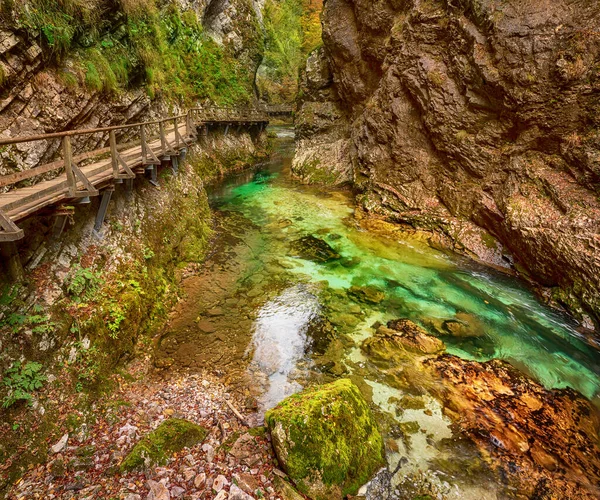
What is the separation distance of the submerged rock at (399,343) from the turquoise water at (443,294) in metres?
0.53

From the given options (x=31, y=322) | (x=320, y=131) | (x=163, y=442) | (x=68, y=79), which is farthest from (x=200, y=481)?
(x=320, y=131)

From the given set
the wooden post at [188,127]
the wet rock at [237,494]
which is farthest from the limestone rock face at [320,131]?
the wet rock at [237,494]

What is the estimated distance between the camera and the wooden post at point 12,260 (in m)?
5.29

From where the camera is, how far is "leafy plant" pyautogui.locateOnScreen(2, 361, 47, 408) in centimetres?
493

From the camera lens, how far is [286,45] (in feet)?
166

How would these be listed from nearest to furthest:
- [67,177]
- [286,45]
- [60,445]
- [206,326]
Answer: [60,445]
[67,177]
[206,326]
[286,45]

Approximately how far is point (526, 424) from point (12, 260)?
10.2m

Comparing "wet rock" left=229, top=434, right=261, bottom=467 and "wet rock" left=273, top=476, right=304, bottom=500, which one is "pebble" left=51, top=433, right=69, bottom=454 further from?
"wet rock" left=273, top=476, right=304, bottom=500

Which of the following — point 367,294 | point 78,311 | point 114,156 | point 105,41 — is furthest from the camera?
point 105,41

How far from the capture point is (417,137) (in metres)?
17.4

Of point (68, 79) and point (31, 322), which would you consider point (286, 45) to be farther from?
point (31, 322)

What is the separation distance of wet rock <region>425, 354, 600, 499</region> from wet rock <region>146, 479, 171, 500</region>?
557cm

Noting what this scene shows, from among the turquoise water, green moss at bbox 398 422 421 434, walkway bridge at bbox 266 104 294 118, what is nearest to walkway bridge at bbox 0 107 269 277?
the turquoise water

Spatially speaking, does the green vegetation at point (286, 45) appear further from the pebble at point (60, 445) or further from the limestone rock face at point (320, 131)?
the pebble at point (60, 445)
